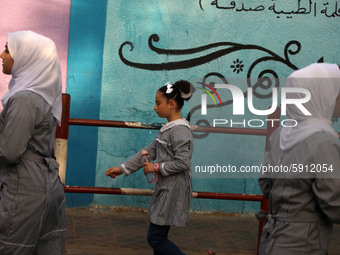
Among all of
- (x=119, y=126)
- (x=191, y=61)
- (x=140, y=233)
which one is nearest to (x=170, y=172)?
(x=119, y=126)

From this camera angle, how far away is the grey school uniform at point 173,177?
3715 mm

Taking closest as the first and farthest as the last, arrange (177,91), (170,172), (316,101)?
(316,101) → (170,172) → (177,91)

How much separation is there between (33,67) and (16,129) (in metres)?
0.36

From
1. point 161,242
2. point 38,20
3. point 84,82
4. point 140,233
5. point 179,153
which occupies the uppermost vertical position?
point 38,20

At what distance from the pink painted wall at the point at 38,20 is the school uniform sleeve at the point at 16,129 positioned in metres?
3.03

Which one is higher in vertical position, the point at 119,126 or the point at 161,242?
the point at 119,126

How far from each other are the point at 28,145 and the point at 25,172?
0.14 meters

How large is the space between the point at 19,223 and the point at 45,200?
170 millimetres

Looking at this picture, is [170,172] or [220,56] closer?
[170,172]

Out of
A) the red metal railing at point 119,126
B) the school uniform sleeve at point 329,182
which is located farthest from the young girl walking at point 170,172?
the school uniform sleeve at point 329,182

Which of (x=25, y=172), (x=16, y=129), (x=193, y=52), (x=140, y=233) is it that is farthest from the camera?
(x=193, y=52)

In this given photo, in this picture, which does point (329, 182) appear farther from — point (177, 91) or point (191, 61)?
point (191, 61)

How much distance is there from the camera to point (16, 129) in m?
2.79

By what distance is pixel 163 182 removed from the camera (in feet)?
12.5
